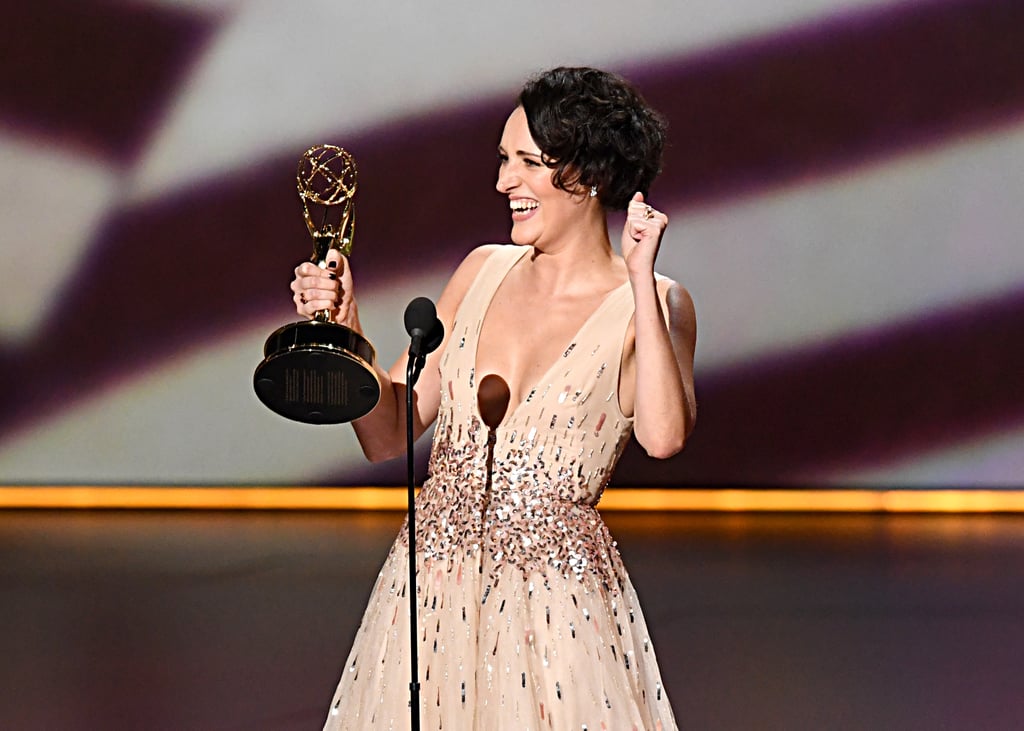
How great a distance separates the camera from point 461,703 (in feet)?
6.75

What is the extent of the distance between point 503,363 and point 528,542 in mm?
298

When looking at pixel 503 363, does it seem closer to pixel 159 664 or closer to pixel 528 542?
pixel 528 542

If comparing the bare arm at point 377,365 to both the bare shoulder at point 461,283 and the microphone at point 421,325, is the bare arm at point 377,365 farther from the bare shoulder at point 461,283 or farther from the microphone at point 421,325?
the microphone at point 421,325

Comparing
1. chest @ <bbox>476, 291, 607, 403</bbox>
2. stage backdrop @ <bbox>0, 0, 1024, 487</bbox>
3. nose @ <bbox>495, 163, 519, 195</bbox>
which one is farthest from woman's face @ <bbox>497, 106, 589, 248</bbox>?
stage backdrop @ <bbox>0, 0, 1024, 487</bbox>

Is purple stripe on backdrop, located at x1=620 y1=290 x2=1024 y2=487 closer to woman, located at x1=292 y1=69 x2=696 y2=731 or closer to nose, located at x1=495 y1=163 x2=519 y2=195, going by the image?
woman, located at x1=292 y1=69 x2=696 y2=731

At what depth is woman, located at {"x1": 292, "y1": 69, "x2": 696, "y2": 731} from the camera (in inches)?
80.9

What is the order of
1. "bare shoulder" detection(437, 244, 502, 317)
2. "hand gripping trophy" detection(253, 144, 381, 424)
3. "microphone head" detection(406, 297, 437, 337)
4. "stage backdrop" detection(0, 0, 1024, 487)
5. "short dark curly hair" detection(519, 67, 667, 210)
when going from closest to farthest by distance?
"microphone head" detection(406, 297, 437, 337) < "hand gripping trophy" detection(253, 144, 381, 424) < "short dark curly hair" detection(519, 67, 667, 210) < "bare shoulder" detection(437, 244, 502, 317) < "stage backdrop" detection(0, 0, 1024, 487)

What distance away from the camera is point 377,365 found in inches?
84.8

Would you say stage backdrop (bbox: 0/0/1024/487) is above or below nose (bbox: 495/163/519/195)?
above

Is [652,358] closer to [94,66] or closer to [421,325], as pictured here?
[421,325]

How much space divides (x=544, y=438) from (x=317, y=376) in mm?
387

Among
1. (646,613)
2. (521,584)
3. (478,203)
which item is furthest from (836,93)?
(521,584)

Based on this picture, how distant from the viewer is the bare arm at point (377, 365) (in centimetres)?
205

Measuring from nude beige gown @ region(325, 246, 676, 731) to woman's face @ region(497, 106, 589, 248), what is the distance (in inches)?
6.0
